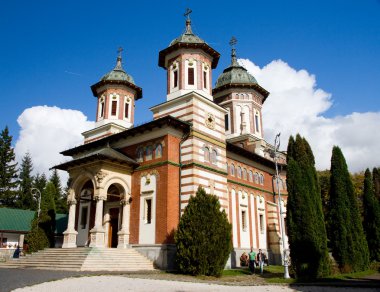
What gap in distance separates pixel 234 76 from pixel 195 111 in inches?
605

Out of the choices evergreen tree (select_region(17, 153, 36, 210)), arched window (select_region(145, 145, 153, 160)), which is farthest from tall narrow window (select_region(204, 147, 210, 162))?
evergreen tree (select_region(17, 153, 36, 210))

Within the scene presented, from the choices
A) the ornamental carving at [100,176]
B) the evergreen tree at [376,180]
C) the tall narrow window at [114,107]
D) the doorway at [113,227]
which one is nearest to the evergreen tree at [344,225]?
the evergreen tree at [376,180]

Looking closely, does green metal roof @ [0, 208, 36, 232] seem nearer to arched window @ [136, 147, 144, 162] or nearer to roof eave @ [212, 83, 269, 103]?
arched window @ [136, 147, 144, 162]

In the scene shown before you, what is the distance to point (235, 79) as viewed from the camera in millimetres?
37875

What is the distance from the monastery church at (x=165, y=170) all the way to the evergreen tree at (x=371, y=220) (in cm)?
759

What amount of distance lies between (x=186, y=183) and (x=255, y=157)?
36.6ft

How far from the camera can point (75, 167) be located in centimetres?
2458

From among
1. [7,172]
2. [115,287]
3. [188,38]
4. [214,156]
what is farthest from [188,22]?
[7,172]

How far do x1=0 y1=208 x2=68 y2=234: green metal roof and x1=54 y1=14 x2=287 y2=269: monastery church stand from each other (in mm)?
11509

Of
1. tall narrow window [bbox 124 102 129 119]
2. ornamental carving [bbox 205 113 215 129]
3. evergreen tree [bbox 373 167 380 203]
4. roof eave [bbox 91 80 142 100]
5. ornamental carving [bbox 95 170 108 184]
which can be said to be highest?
roof eave [bbox 91 80 142 100]

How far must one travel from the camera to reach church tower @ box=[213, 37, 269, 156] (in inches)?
1406

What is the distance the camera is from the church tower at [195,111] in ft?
76.6

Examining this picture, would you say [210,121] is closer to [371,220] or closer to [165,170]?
[165,170]

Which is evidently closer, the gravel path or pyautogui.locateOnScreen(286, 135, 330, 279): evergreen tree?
the gravel path
